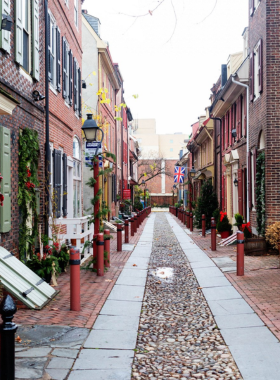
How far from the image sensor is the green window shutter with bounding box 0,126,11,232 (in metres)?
7.64

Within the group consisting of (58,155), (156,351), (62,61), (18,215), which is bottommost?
(156,351)

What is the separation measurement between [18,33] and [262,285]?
6.29m

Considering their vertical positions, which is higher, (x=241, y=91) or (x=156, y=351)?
(x=241, y=91)

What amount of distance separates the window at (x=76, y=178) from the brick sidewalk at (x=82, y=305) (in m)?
5.66

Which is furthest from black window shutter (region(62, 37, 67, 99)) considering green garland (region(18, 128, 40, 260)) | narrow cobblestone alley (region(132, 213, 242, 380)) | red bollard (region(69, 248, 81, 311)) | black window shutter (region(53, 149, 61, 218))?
red bollard (region(69, 248, 81, 311))

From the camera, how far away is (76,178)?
15945 mm

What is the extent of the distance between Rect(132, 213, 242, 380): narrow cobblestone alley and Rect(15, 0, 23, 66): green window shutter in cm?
480

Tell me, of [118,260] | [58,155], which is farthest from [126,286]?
[58,155]

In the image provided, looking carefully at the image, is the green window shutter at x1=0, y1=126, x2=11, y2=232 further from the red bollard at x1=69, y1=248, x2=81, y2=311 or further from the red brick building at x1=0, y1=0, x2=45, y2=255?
the red bollard at x1=69, y1=248, x2=81, y2=311

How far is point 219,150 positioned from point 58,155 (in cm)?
1348

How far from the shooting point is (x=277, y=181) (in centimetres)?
1305

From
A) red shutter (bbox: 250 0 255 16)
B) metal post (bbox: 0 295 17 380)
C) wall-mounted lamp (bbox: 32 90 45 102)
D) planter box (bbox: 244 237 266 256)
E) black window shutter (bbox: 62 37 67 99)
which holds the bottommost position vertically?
planter box (bbox: 244 237 266 256)

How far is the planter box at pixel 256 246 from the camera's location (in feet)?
41.7

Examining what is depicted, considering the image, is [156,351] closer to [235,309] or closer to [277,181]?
[235,309]
